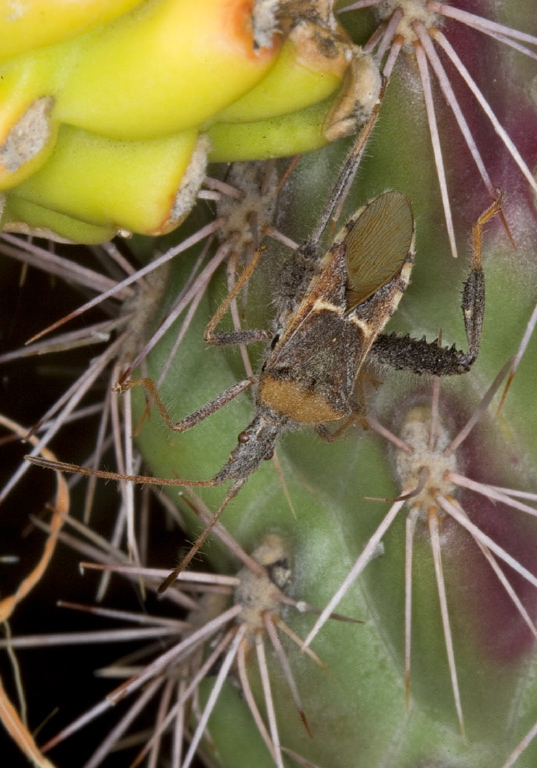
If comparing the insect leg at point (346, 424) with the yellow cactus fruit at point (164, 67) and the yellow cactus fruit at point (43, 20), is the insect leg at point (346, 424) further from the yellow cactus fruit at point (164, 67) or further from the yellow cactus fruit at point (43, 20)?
the yellow cactus fruit at point (43, 20)

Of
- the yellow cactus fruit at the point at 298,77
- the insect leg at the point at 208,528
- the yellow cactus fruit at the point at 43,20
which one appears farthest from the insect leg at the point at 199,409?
the yellow cactus fruit at the point at 43,20

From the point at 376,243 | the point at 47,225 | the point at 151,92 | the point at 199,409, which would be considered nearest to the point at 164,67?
the point at 151,92

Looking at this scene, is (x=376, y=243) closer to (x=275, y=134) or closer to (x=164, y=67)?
(x=275, y=134)

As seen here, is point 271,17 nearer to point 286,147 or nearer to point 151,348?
point 286,147

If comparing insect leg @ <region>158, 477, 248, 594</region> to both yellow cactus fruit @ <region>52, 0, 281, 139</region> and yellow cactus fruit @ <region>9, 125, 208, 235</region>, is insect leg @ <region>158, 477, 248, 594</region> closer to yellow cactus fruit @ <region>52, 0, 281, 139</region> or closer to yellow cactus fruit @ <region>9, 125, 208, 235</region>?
yellow cactus fruit @ <region>9, 125, 208, 235</region>

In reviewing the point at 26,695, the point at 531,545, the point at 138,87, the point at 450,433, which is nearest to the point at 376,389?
the point at 450,433
